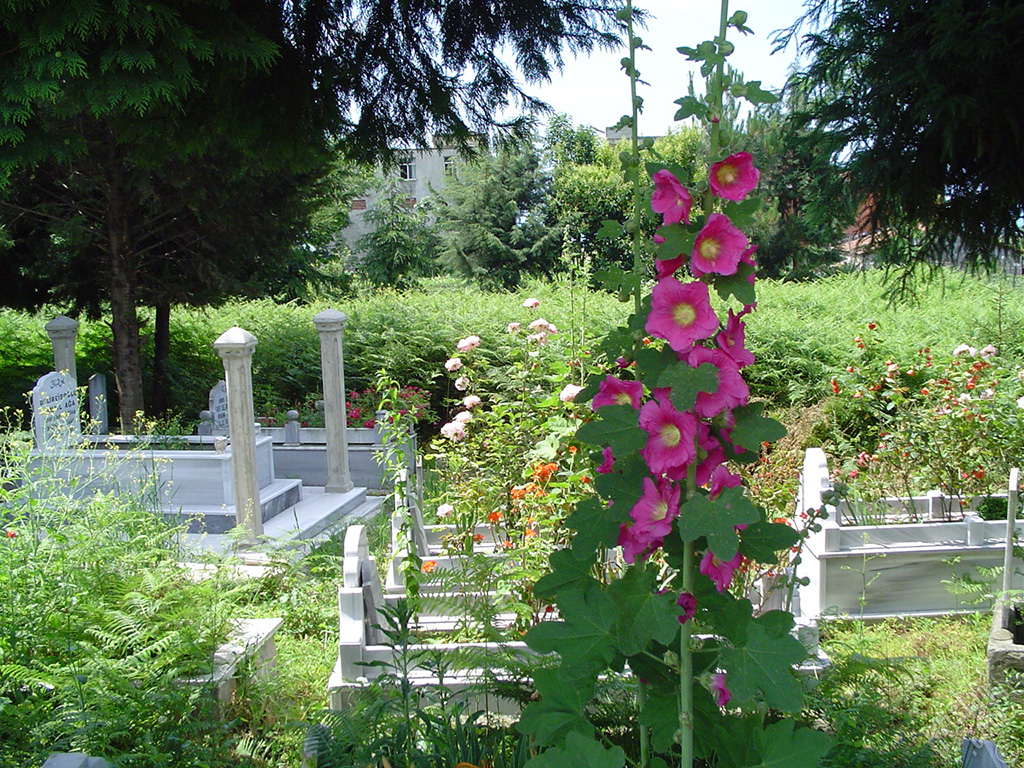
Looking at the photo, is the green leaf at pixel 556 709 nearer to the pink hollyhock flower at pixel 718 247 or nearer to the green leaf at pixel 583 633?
the green leaf at pixel 583 633

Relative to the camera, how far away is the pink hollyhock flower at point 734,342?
51.8 inches

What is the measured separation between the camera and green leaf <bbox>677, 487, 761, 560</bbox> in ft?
3.83

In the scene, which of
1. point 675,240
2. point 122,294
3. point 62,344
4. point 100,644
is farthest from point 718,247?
point 122,294

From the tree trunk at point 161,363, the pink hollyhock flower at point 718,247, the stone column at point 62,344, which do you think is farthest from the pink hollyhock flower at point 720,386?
the tree trunk at point 161,363

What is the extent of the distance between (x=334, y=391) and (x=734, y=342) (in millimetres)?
6721

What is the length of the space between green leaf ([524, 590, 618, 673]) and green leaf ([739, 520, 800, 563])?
0.81 ft

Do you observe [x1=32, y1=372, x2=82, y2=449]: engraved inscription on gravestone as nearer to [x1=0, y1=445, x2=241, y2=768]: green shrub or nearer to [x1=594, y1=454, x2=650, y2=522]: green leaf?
[x1=0, y1=445, x2=241, y2=768]: green shrub

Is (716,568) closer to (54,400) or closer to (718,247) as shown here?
(718,247)

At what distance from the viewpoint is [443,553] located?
481 cm

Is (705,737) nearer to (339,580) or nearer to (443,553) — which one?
(443,553)

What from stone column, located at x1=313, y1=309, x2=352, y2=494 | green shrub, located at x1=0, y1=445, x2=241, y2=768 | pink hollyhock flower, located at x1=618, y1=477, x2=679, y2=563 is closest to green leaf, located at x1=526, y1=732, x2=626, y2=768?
pink hollyhock flower, located at x1=618, y1=477, x2=679, y2=563

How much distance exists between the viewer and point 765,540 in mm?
1351

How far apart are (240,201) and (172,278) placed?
1.39 metres

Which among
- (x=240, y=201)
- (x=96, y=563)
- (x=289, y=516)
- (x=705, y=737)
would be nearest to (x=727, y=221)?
(x=705, y=737)
